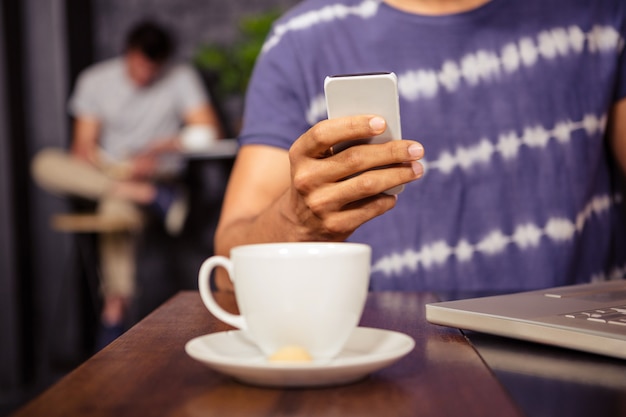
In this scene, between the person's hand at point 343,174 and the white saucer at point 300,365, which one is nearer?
the white saucer at point 300,365

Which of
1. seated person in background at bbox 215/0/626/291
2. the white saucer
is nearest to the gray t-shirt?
seated person in background at bbox 215/0/626/291

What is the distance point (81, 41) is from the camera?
4.06 metres

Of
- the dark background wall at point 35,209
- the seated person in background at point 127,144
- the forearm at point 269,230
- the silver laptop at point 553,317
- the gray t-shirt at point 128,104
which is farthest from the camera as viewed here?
the gray t-shirt at point 128,104

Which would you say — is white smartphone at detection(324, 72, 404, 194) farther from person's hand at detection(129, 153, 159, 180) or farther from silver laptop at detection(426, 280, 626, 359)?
person's hand at detection(129, 153, 159, 180)

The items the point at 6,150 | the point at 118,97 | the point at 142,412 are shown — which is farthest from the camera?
the point at 118,97

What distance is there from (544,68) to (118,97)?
3.02 m

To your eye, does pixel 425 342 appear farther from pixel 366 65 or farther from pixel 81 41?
pixel 81 41

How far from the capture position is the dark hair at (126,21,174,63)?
3.80 meters

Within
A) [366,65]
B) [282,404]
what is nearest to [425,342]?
[282,404]

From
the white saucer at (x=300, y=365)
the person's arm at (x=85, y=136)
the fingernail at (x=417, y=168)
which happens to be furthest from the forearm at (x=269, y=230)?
the person's arm at (x=85, y=136)

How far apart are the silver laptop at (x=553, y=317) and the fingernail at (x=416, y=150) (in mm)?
131

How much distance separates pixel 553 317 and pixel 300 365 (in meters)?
0.24

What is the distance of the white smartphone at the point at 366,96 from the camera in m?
0.60

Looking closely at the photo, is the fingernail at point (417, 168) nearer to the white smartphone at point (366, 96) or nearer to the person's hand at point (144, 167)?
the white smartphone at point (366, 96)
